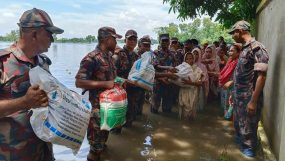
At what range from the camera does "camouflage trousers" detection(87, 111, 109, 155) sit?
4207 mm

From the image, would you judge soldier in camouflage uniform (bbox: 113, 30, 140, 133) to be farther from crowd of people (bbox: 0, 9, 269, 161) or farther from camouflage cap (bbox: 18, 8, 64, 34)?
camouflage cap (bbox: 18, 8, 64, 34)

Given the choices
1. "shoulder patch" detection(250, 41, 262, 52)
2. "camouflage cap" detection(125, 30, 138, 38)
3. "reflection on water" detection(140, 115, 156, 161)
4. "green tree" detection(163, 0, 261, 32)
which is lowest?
"reflection on water" detection(140, 115, 156, 161)

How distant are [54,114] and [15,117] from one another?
0.89 ft

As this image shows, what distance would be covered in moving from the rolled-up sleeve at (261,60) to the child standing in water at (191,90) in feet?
7.73

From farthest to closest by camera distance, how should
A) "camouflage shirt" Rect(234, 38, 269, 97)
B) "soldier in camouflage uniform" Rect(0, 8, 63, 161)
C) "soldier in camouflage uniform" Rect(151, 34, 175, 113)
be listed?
"soldier in camouflage uniform" Rect(151, 34, 175, 113), "camouflage shirt" Rect(234, 38, 269, 97), "soldier in camouflage uniform" Rect(0, 8, 63, 161)

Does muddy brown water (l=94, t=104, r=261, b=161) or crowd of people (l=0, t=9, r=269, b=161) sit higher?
crowd of people (l=0, t=9, r=269, b=161)

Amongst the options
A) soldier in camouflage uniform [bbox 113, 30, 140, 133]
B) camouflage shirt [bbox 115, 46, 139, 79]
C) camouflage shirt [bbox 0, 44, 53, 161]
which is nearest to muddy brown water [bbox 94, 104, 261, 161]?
soldier in camouflage uniform [bbox 113, 30, 140, 133]

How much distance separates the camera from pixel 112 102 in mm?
3961

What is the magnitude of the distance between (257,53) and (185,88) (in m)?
2.54

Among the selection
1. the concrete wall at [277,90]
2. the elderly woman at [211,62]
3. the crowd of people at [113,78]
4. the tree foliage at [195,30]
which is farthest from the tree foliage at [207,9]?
the tree foliage at [195,30]

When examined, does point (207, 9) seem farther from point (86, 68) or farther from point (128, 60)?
point (86, 68)

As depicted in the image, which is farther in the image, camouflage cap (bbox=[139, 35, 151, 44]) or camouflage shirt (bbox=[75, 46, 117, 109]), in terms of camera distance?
camouflage cap (bbox=[139, 35, 151, 44])

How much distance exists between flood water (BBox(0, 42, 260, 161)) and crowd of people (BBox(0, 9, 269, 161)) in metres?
0.27

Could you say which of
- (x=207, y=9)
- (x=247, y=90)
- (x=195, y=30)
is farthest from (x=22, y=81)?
(x=195, y=30)
